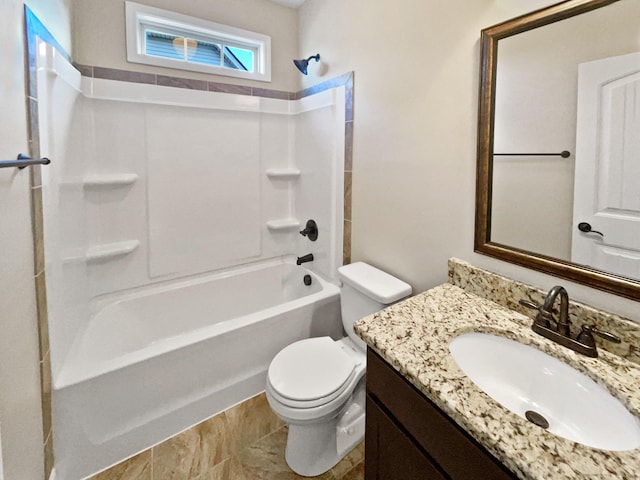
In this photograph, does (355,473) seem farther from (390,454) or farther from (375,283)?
(375,283)

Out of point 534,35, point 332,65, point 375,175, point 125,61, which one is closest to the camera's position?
point 534,35

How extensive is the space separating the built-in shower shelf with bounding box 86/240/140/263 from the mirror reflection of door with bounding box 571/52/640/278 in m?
2.27

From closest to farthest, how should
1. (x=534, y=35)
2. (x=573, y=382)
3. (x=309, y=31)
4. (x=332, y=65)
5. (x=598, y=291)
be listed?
(x=573, y=382), (x=598, y=291), (x=534, y=35), (x=332, y=65), (x=309, y=31)

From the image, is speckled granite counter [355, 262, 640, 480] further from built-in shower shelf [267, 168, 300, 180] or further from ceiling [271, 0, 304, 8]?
ceiling [271, 0, 304, 8]

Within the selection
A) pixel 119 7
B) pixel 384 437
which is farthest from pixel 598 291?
pixel 119 7

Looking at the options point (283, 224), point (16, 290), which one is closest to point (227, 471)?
point (16, 290)

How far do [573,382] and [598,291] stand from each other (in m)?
0.30

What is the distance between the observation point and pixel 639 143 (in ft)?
2.79

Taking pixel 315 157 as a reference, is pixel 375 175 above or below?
below

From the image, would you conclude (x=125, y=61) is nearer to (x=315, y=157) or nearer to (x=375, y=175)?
(x=315, y=157)

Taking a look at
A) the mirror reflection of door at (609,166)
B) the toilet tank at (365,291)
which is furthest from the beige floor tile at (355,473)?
the mirror reflection of door at (609,166)

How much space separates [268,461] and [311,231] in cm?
145

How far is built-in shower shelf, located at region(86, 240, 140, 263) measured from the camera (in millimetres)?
1927

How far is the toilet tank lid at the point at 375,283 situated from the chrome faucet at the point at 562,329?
1.97 feet
